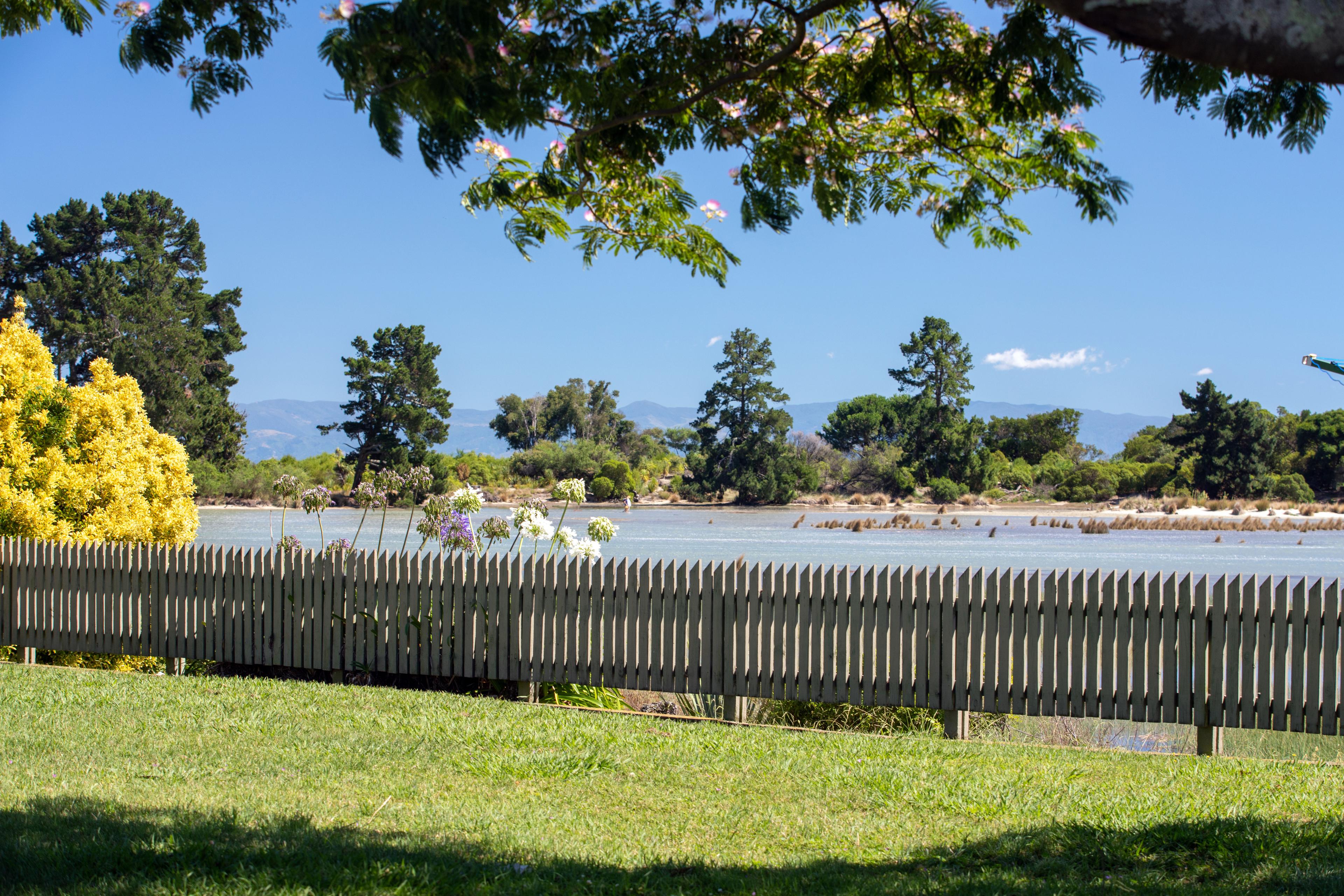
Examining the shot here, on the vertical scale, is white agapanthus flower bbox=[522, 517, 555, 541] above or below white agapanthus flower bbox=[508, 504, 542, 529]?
below

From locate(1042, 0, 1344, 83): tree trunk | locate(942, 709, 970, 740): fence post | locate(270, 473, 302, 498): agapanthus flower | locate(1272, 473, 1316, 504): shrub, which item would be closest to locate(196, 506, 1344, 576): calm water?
locate(270, 473, 302, 498): agapanthus flower

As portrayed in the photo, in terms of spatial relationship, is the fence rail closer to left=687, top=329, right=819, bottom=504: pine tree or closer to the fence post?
the fence post

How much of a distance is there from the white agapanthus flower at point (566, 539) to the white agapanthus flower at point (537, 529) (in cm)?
11

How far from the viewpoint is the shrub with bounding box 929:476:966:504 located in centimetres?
5812

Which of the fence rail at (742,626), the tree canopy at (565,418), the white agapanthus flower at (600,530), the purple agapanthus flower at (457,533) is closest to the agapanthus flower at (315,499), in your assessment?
the fence rail at (742,626)

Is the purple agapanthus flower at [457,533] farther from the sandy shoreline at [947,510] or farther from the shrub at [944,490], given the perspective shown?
the shrub at [944,490]

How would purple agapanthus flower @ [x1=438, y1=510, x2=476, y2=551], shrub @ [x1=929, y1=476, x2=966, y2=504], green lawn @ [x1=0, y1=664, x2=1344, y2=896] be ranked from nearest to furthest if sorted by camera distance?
green lawn @ [x1=0, y1=664, x2=1344, y2=896]
purple agapanthus flower @ [x1=438, y1=510, x2=476, y2=551]
shrub @ [x1=929, y1=476, x2=966, y2=504]

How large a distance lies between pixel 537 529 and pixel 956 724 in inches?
193

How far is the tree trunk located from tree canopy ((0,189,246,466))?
45.5 metres

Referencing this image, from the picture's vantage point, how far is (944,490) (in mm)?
58625

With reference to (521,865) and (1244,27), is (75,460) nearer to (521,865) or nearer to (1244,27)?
(521,865)

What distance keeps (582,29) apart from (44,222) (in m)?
59.8

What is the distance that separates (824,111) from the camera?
4.88 m

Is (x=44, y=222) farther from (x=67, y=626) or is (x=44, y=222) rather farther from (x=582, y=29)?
(x=582, y=29)
